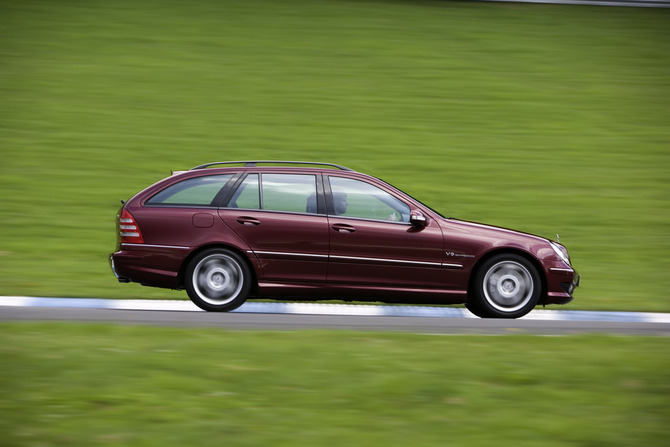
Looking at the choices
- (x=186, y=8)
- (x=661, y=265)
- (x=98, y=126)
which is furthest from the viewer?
(x=186, y=8)

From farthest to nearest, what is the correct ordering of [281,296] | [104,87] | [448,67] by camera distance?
[448,67] < [104,87] < [281,296]

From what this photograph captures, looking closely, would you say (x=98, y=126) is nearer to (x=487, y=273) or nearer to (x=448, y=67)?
(x=448, y=67)

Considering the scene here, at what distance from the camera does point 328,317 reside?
8.77 metres

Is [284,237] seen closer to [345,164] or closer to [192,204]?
[192,204]

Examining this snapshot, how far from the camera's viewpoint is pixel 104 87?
1584 centimetres

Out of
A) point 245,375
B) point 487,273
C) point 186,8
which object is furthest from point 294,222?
point 186,8

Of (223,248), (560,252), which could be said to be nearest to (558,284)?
(560,252)

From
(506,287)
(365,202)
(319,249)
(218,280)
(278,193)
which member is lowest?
(506,287)

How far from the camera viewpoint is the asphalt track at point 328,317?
8078 mm

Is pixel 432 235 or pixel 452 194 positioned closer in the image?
pixel 432 235

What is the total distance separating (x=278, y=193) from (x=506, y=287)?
97.9 inches

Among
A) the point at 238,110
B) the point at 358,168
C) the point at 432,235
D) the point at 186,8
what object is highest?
the point at 186,8

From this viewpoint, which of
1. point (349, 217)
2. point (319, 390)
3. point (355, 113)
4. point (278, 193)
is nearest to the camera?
point (319, 390)

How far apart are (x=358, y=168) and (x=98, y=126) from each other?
174 inches
